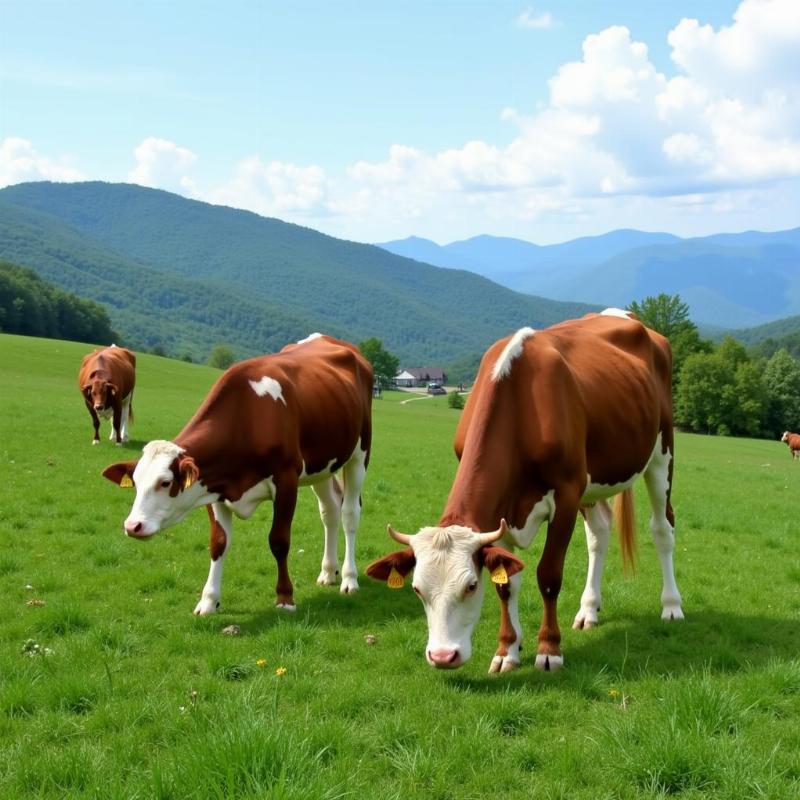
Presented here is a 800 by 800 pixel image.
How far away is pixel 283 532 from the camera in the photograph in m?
8.05

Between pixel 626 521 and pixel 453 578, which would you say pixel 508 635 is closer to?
pixel 453 578

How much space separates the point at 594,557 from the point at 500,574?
3.19 m

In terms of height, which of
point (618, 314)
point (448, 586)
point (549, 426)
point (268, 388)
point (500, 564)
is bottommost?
point (448, 586)

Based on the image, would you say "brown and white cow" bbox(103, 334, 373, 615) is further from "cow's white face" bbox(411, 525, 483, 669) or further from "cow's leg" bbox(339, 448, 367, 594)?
"cow's white face" bbox(411, 525, 483, 669)

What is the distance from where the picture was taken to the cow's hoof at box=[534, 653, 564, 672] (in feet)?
21.0

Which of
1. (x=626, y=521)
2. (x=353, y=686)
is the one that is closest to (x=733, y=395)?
(x=626, y=521)

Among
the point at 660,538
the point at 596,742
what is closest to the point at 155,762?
the point at 596,742

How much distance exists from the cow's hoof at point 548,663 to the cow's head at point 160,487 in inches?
132

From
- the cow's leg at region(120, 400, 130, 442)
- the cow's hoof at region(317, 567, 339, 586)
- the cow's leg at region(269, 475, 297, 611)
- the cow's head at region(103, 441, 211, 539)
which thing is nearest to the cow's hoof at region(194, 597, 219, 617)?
A: the cow's leg at region(269, 475, 297, 611)

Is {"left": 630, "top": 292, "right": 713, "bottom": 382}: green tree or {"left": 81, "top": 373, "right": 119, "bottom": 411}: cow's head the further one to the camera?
{"left": 630, "top": 292, "right": 713, "bottom": 382}: green tree

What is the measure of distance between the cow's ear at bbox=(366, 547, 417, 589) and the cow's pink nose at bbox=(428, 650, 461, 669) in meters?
0.54

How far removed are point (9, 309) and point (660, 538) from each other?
95158 mm

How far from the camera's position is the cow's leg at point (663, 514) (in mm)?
8125

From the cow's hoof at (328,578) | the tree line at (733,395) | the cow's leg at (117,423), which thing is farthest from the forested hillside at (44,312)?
the cow's hoof at (328,578)
